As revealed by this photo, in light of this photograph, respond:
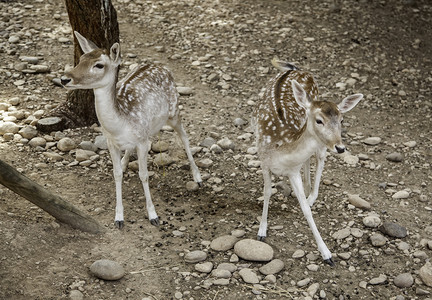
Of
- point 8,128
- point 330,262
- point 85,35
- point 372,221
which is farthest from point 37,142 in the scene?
point 372,221

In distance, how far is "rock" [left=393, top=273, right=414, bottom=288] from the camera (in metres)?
5.13

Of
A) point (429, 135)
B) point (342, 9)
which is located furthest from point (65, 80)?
point (342, 9)

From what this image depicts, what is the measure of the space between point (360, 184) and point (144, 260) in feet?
9.08

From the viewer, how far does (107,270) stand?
4.95 m

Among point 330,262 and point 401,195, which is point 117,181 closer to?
point 330,262

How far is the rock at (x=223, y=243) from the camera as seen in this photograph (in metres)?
5.50

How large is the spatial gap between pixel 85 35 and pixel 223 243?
3.15 meters

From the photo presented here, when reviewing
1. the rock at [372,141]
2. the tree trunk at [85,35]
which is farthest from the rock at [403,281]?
the tree trunk at [85,35]

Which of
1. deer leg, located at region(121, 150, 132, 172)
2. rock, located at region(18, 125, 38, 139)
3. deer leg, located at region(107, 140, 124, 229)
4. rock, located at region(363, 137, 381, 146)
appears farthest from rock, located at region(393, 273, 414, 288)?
rock, located at region(18, 125, 38, 139)

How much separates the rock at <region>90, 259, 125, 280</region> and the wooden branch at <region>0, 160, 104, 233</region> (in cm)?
57

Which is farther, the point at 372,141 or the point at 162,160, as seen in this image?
the point at 372,141

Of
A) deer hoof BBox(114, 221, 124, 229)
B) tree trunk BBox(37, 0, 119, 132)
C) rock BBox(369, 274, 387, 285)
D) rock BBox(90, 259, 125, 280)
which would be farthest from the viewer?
tree trunk BBox(37, 0, 119, 132)

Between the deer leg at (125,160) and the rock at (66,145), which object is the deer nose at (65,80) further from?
the rock at (66,145)

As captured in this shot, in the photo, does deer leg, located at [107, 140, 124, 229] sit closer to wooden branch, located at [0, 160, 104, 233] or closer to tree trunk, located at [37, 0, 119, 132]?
wooden branch, located at [0, 160, 104, 233]
